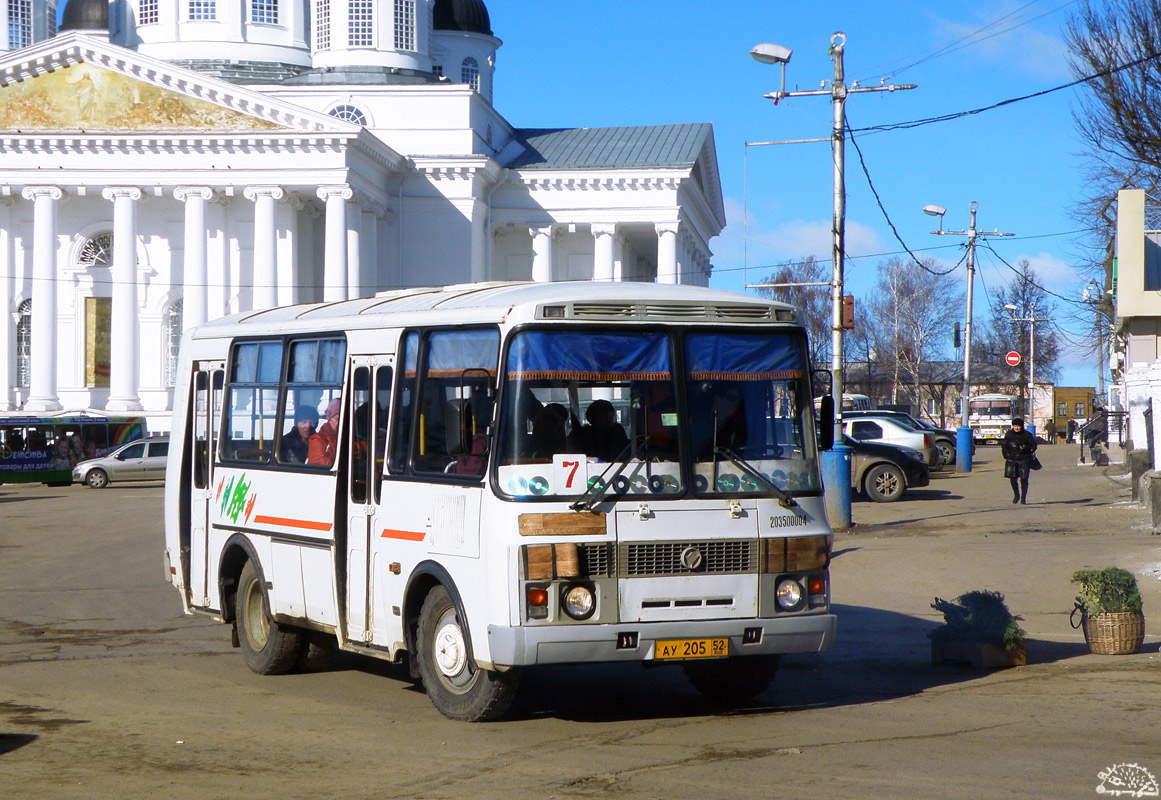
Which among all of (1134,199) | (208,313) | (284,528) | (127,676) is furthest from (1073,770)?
→ (208,313)

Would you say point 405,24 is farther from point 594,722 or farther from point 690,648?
point 690,648

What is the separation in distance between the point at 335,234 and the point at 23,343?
45.4 ft

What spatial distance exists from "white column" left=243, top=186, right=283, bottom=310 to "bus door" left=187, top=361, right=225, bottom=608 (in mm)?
40196

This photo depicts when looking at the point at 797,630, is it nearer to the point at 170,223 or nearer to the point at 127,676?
the point at 127,676

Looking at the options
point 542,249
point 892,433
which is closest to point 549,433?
point 892,433

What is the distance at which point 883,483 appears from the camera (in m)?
26.4

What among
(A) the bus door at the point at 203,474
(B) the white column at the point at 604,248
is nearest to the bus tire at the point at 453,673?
(A) the bus door at the point at 203,474

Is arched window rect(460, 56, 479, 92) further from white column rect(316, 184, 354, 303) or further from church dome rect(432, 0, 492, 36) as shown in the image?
white column rect(316, 184, 354, 303)

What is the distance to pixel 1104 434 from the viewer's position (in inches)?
1769

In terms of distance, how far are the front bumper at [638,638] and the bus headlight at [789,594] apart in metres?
0.07

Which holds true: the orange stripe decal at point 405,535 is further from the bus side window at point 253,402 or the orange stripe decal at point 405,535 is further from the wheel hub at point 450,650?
the bus side window at point 253,402

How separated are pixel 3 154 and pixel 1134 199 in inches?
1527

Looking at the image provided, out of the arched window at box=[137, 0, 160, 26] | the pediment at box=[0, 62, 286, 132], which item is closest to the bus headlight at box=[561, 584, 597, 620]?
the pediment at box=[0, 62, 286, 132]

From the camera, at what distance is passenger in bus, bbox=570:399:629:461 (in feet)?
25.7
